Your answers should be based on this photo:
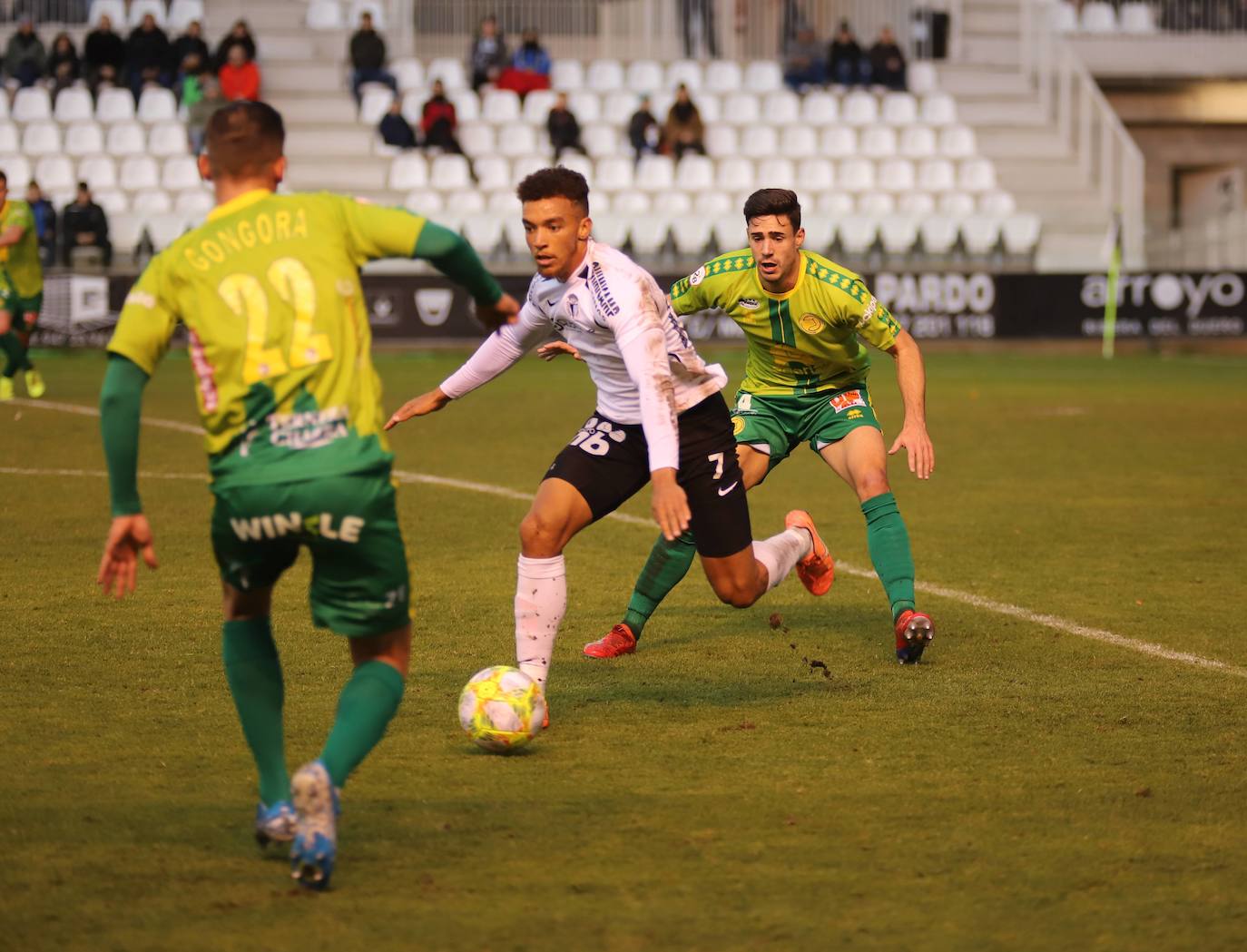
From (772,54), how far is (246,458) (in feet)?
91.6

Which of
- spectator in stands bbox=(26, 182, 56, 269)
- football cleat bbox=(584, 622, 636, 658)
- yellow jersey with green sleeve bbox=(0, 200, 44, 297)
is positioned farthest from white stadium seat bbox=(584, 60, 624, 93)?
football cleat bbox=(584, 622, 636, 658)

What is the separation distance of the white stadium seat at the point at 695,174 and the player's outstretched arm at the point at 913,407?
2036 centimetres

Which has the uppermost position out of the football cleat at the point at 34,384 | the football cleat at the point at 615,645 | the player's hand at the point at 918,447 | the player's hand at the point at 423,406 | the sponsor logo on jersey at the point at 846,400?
the player's hand at the point at 423,406

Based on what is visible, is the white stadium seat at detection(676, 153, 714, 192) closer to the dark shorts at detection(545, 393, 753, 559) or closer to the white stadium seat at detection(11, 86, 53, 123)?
the white stadium seat at detection(11, 86, 53, 123)

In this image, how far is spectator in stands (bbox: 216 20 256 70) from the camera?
25844 millimetres

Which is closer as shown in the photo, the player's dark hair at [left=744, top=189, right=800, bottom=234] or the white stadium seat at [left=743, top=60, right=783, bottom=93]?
the player's dark hair at [left=744, top=189, right=800, bottom=234]

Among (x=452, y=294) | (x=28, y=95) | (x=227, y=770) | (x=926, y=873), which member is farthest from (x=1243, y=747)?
(x=28, y=95)

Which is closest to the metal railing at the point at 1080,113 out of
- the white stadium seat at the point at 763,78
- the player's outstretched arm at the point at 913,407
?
the white stadium seat at the point at 763,78

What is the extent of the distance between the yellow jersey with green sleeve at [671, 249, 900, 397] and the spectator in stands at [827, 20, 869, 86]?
23022 millimetres

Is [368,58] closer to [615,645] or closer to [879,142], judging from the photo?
[879,142]

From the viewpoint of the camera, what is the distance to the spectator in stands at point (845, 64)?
29.3 m

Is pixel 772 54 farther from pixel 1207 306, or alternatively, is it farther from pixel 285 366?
pixel 285 366

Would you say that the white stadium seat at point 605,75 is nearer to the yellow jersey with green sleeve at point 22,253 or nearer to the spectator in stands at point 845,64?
the spectator in stands at point 845,64

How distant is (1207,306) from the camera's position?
Answer: 83.4ft
